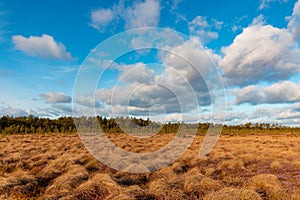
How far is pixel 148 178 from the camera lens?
10.3 meters

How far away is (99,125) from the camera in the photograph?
2527 inches

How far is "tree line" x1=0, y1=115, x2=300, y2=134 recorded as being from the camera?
194 ft

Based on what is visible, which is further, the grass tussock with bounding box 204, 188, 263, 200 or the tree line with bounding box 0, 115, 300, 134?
the tree line with bounding box 0, 115, 300, 134

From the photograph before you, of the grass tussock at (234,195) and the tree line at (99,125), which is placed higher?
the tree line at (99,125)

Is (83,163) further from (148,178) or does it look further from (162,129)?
(162,129)

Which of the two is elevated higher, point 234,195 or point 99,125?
point 99,125

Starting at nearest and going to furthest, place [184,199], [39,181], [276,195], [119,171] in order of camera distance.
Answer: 1. [184,199]
2. [276,195]
3. [39,181]
4. [119,171]

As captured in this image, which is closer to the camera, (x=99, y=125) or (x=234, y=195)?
(x=234, y=195)

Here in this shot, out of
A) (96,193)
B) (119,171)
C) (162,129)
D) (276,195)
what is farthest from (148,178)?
(162,129)

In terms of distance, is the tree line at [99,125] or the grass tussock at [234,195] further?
the tree line at [99,125]

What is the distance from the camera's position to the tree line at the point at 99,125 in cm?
5900

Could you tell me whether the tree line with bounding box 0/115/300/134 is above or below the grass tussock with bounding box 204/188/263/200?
above

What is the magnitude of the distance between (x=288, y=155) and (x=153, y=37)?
12.0 metres

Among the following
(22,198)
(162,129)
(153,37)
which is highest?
(153,37)
